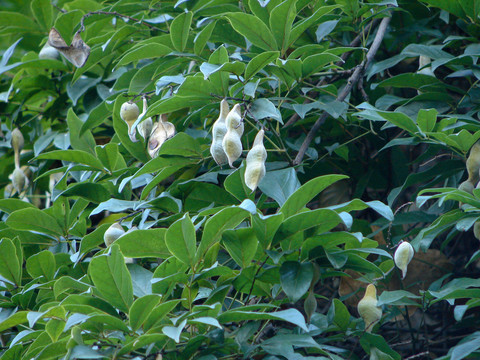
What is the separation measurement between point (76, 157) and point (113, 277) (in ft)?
1.37

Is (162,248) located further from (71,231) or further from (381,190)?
(381,190)

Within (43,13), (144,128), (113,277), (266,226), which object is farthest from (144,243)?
(43,13)

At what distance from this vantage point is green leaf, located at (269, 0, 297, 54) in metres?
1.01

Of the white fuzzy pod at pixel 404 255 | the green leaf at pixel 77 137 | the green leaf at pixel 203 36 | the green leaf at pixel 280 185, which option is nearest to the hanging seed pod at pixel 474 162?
the white fuzzy pod at pixel 404 255

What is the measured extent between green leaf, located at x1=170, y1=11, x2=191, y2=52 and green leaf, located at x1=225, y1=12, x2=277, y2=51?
9 centimetres

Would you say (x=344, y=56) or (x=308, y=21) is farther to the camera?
(x=344, y=56)

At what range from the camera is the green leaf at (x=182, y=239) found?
30.8 inches

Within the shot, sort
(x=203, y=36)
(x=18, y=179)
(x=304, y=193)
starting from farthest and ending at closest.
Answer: (x=18, y=179)
(x=203, y=36)
(x=304, y=193)

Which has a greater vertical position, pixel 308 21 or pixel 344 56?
pixel 308 21

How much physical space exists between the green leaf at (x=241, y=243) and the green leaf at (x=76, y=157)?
0.44 m

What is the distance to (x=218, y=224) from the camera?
807 mm

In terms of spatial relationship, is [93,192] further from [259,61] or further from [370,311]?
[370,311]

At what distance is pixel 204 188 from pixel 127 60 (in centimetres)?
27

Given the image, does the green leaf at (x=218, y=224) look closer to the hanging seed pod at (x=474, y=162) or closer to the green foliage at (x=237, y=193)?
the green foliage at (x=237, y=193)
